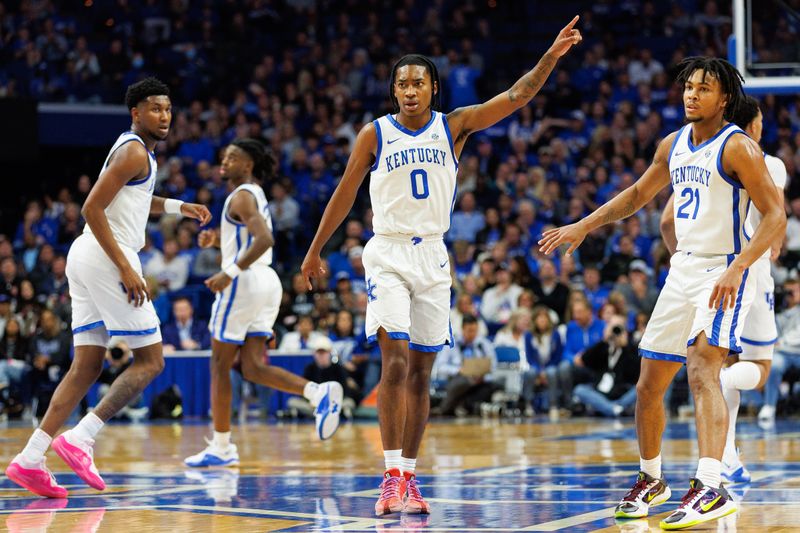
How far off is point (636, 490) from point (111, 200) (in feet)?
11.2

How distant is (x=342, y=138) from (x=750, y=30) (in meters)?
9.39

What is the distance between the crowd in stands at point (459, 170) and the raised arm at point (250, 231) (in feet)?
14.3

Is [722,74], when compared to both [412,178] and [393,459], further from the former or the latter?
[393,459]

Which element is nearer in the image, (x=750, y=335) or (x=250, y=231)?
(x=750, y=335)

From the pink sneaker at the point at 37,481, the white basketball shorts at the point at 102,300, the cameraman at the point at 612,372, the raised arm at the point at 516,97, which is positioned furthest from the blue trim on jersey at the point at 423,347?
the cameraman at the point at 612,372

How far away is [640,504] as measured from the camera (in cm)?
573

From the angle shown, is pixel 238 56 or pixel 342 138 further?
pixel 238 56

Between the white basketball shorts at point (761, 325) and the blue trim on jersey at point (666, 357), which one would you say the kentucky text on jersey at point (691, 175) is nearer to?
the blue trim on jersey at point (666, 357)

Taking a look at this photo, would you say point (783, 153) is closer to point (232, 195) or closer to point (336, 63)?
point (336, 63)

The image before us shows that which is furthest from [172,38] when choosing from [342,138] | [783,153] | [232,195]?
[232,195]

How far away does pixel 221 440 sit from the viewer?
348 inches

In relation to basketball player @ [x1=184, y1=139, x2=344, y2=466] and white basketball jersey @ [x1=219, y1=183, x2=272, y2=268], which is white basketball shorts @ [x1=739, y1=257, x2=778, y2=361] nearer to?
basketball player @ [x1=184, y1=139, x2=344, y2=466]

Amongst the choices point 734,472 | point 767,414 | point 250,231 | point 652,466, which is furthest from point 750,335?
point 767,414

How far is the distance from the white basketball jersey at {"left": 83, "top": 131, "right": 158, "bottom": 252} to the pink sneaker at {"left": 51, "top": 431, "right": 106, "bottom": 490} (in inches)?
47.6
